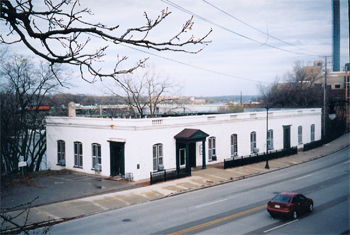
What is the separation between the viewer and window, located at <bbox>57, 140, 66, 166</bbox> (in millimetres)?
32103

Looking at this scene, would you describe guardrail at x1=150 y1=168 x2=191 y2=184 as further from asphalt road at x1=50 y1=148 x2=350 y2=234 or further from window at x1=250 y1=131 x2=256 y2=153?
window at x1=250 y1=131 x2=256 y2=153

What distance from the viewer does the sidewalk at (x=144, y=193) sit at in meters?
17.6

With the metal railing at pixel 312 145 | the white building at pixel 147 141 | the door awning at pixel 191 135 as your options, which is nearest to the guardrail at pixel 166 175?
the white building at pixel 147 141

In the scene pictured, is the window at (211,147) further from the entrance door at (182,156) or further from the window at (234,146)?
the entrance door at (182,156)

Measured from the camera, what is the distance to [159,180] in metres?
25.8

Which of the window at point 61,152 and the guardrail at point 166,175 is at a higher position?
the window at point 61,152

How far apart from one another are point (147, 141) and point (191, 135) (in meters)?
4.30

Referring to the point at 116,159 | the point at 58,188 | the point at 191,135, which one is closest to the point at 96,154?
the point at 116,159

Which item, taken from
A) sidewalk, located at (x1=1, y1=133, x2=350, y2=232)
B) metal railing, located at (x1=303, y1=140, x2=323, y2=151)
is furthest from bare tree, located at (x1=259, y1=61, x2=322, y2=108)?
sidewalk, located at (x1=1, y1=133, x2=350, y2=232)

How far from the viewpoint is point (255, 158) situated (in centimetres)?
3522

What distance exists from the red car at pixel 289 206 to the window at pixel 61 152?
22685 millimetres

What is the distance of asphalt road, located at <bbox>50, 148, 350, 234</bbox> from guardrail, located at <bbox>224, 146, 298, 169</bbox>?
683 cm

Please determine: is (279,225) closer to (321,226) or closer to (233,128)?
(321,226)

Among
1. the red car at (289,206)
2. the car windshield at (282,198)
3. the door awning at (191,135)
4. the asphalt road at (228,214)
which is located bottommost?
the asphalt road at (228,214)
